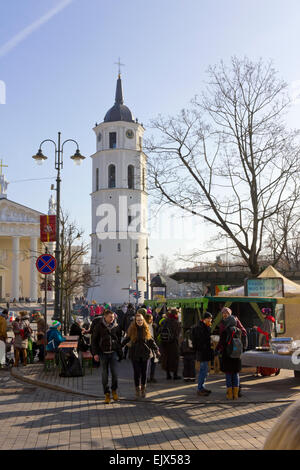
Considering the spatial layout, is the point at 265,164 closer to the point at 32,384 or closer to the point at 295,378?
the point at 295,378

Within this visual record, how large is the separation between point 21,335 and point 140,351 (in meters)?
6.62

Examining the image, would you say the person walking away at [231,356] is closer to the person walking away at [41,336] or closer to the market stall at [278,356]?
the market stall at [278,356]

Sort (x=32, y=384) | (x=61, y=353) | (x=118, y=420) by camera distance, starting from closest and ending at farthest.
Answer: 1. (x=118, y=420)
2. (x=32, y=384)
3. (x=61, y=353)

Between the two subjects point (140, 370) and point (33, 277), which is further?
point (33, 277)

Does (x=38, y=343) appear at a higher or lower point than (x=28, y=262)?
lower

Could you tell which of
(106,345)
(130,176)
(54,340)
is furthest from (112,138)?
(106,345)

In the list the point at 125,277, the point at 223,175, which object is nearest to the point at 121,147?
the point at 125,277

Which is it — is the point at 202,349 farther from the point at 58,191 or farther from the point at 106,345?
the point at 58,191

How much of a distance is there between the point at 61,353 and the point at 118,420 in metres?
5.51

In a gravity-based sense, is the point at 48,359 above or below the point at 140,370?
below

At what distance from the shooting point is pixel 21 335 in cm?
1568

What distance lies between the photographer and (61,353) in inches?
528

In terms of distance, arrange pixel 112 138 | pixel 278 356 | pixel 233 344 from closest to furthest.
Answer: pixel 233 344
pixel 278 356
pixel 112 138

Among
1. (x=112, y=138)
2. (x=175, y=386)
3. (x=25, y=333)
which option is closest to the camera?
(x=175, y=386)
